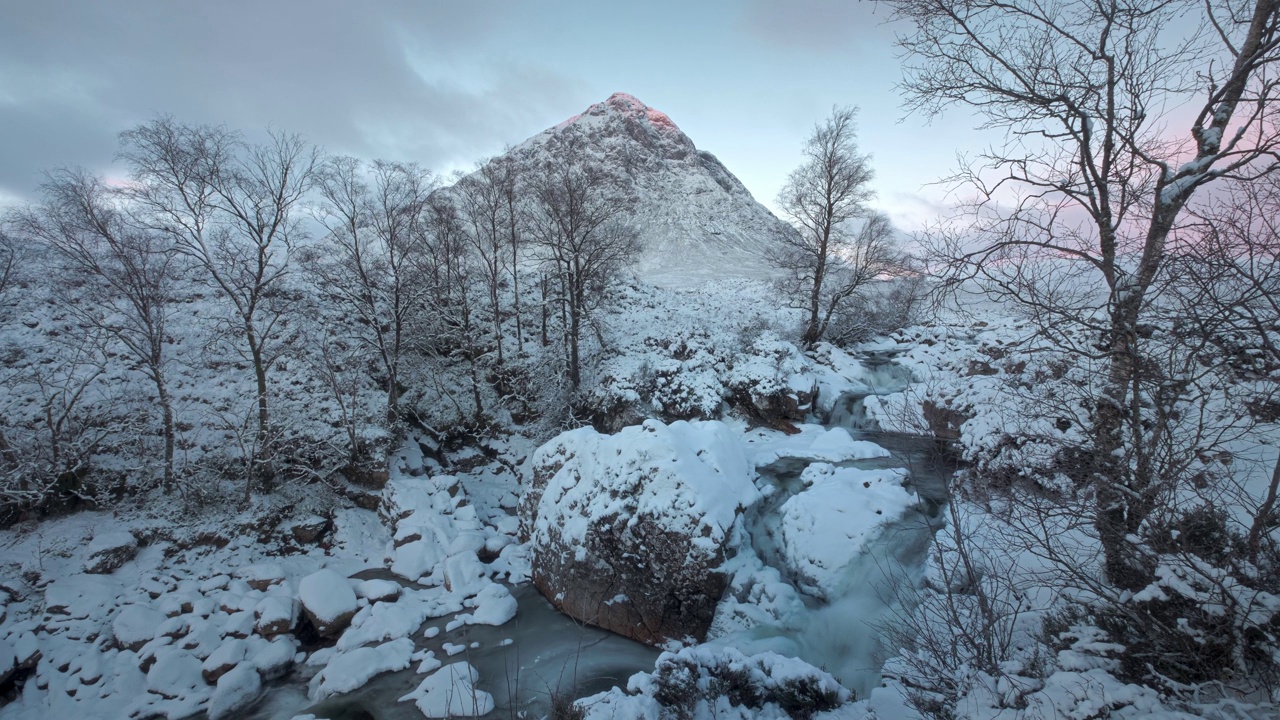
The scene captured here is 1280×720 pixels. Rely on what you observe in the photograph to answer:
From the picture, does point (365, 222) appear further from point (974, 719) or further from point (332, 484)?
point (974, 719)

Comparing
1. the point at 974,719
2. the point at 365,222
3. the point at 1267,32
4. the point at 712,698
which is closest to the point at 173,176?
the point at 365,222

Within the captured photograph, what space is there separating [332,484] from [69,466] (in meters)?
5.07

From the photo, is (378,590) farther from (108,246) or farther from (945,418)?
(945,418)

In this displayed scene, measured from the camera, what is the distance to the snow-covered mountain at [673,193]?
36469 mm

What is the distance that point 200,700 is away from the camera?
7.45 metres

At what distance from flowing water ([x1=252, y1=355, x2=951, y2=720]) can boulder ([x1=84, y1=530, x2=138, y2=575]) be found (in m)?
5.22

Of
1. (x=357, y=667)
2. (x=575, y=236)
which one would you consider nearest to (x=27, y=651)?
(x=357, y=667)

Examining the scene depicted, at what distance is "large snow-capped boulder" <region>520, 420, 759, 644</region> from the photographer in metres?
8.05

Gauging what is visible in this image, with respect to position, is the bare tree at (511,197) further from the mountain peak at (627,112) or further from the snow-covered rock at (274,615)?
the mountain peak at (627,112)

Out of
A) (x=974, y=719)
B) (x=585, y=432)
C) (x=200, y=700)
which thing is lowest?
(x=200, y=700)

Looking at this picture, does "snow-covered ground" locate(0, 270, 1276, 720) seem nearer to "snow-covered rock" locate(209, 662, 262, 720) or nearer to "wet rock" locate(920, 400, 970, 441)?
"snow-covered rock" locate(209, 662, 262, 720)

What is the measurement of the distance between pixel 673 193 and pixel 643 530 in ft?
142

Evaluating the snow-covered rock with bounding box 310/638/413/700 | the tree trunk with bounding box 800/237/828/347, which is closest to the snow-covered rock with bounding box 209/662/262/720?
the snow-covered rock with bounding box 310/638/413/700

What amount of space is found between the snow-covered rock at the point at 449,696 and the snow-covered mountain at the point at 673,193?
2642 cm
